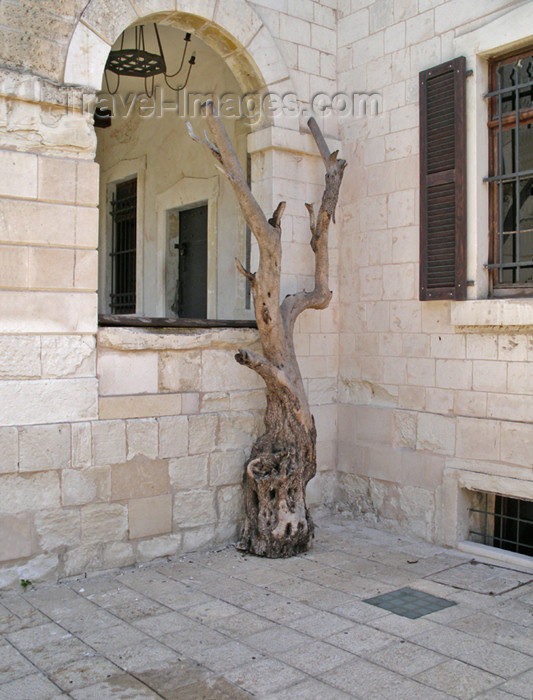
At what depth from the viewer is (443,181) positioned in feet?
16.2

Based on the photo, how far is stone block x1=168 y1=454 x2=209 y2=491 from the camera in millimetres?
4754

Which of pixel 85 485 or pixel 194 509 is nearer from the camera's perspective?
pixel 85 485

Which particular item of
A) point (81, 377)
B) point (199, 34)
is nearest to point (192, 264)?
point (199, 34)

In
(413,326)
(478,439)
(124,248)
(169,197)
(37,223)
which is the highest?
(169,197)

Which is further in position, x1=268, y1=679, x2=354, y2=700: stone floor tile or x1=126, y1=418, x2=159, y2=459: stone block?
x1=126, y1=418, x2=159, y2=459: stone block

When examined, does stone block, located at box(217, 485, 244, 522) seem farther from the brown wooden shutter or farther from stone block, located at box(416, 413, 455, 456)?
the brown wooden shutter

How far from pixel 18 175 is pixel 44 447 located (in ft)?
5.34

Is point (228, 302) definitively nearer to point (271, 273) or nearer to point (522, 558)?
point (271, 273)

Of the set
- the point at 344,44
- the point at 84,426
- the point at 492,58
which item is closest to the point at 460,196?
the point at 492,58

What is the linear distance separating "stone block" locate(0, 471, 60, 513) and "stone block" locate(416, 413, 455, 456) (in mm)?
2579

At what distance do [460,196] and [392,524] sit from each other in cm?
247

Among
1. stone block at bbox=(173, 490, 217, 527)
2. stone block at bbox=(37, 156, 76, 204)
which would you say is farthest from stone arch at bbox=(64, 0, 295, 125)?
stone block at bbox=(173, 490, 217, 527)

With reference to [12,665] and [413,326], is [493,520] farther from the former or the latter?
[12,665]

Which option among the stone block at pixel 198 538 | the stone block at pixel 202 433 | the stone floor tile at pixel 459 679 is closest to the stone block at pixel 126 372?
the stone block at pixel 202 433
